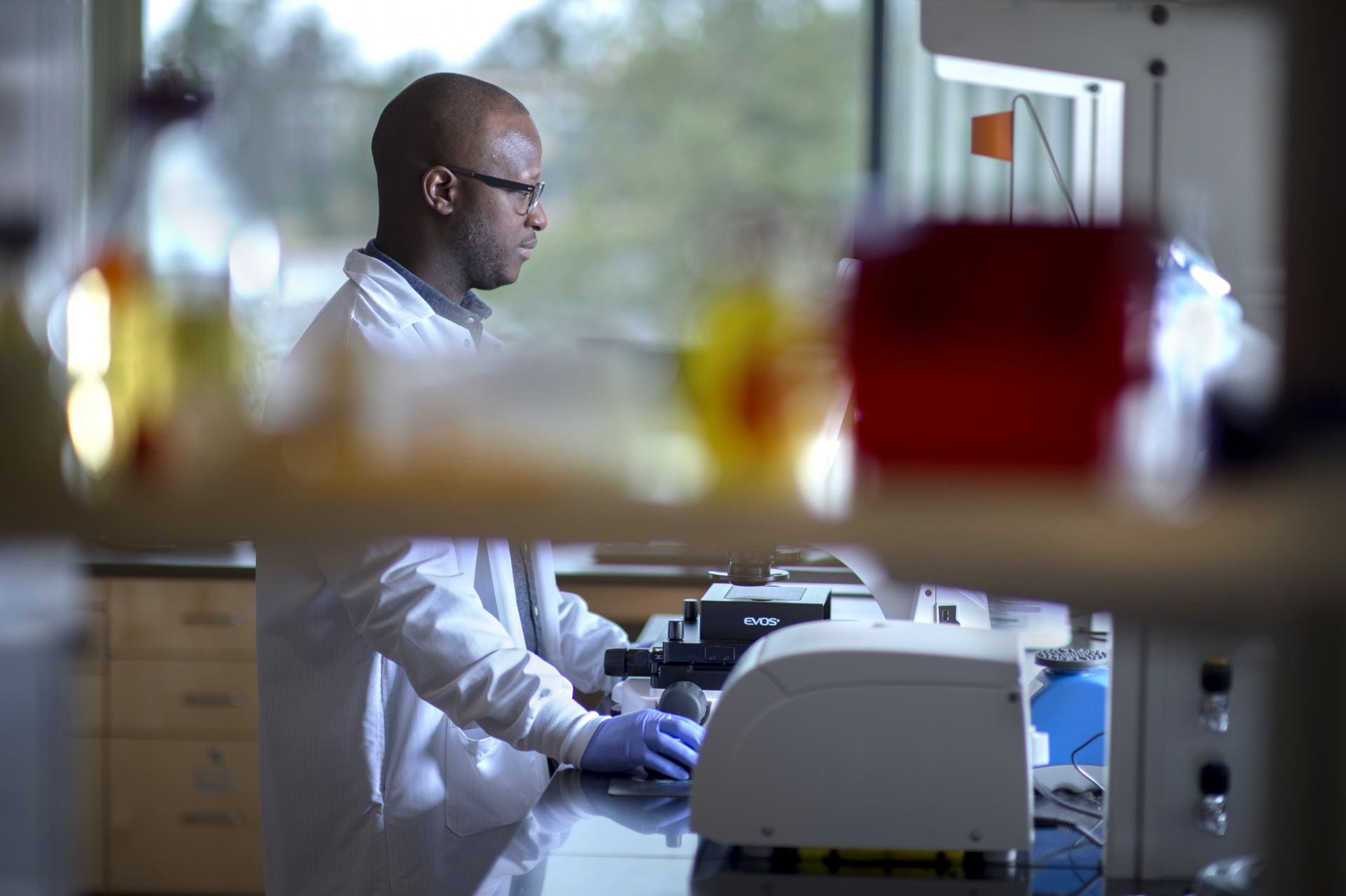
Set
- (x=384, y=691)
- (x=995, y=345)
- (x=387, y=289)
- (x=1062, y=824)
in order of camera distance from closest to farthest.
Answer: (x=995, y=345)
(x=1062, y=824)
(x=384, y=691)
(x=387, y=289)

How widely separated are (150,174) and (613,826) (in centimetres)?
85

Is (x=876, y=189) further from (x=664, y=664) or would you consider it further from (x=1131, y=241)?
(x=664, y=664)

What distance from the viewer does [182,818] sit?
309 centimetres

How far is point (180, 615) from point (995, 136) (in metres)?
2.45

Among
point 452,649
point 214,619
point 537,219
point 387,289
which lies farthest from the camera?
point 214,619

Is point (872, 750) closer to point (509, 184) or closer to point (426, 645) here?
point (426, 645)

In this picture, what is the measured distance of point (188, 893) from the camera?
3.11m

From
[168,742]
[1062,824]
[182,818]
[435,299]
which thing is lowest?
[182,818]

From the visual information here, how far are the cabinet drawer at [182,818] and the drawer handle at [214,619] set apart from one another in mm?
279

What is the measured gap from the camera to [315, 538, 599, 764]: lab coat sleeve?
5.18ft

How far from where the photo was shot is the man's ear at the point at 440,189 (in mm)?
1939

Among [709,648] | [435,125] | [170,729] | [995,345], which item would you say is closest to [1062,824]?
[709,648]

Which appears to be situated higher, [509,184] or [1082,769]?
[509,184]

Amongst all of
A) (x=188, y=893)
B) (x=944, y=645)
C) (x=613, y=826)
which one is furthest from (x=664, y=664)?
(x=188, y=893)
